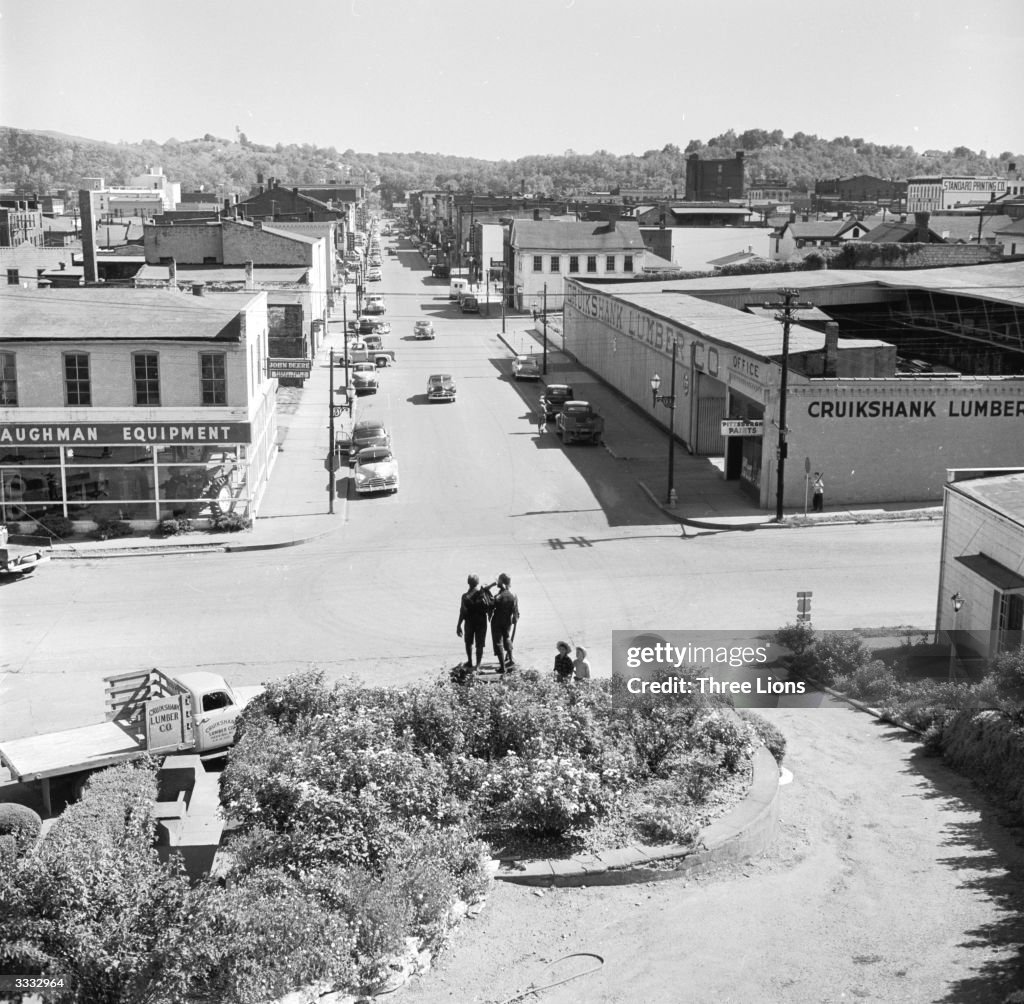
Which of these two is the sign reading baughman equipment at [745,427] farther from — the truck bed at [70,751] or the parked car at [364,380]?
the parked car at [364,380]

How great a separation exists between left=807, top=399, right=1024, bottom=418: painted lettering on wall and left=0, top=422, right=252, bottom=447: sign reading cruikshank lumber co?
1540 cm

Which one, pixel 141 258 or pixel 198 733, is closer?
pixel 198 733

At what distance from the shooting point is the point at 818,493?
3397cm

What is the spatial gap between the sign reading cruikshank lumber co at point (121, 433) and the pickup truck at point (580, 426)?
45.6 ft

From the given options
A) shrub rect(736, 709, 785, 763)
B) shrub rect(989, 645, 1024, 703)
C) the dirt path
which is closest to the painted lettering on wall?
shrub rect(989, 645, 1024, 703)

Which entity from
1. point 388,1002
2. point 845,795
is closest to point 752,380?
point 845,795

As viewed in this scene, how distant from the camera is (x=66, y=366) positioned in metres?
32.0

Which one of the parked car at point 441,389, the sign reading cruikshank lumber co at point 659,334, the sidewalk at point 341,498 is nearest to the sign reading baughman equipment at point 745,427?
the sign reading cruikshank lumber co at point 659,334

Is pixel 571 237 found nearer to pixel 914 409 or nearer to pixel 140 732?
pixel 914 409

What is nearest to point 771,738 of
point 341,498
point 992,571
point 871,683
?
point 871,683

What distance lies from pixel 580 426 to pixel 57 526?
714 inches

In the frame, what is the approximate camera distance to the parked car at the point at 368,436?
4138 cm

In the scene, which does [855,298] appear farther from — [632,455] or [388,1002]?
[388,1002]

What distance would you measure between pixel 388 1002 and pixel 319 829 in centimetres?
227
